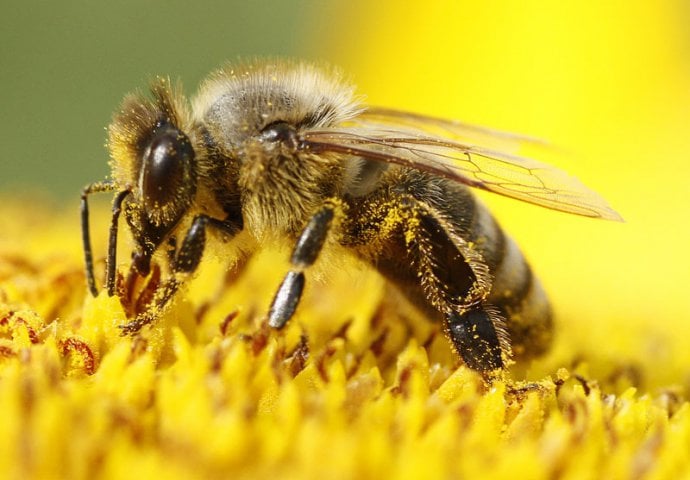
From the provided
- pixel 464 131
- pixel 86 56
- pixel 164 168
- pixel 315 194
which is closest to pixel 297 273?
pixel 315 194

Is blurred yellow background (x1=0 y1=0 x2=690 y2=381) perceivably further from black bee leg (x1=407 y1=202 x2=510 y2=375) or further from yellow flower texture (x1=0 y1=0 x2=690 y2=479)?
black bee leg (x1=407 y1=202 x2=510 y2=375)

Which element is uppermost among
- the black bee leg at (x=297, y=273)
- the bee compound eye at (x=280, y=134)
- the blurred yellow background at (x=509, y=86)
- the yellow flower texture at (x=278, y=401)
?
the blurred yellow background at (x=509, y=86)

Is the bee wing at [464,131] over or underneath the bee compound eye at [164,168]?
over

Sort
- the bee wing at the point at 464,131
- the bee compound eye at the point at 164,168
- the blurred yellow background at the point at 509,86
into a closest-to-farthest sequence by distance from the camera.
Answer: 1. the bee compound eye at the point at 164,168
2. the bee wing at the point at 464,131
3. the blurred yellow background at the point at 509,86

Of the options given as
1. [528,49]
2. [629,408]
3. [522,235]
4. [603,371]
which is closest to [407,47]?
[528,49]

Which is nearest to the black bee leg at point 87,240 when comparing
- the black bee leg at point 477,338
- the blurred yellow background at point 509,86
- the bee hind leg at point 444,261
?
the bee hind leg at point 444,261

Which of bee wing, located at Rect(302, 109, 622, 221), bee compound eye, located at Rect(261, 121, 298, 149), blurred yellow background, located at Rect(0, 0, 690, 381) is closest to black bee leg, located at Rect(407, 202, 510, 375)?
bee wing, located at Rect(302, 109, 622, 221)

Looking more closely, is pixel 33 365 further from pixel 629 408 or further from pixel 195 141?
pixel 629 408

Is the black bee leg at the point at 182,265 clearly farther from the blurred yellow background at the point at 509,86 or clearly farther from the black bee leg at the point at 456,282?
the blurred yellow background at the point at 509,86

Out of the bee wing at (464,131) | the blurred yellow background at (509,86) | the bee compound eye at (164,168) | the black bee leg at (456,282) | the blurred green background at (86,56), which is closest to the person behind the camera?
the bee compound eye at (164,168)

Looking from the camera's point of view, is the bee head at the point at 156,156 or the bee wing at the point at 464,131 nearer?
the bee head at the point at 156,156
